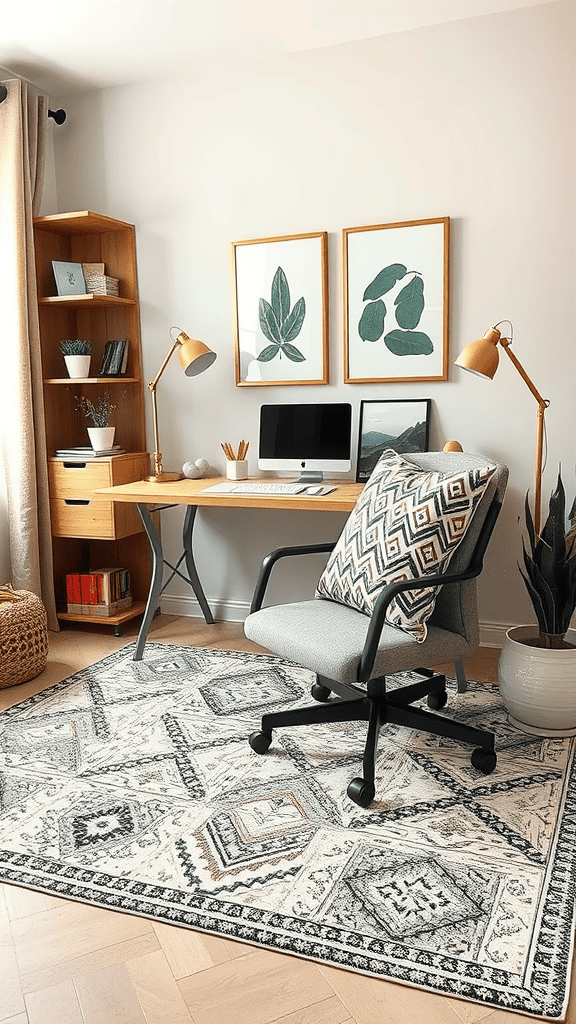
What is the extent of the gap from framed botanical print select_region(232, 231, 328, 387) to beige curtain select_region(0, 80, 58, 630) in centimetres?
96

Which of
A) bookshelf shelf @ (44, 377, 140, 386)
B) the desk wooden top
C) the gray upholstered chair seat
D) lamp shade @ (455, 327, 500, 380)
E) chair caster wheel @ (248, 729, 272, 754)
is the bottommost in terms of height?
chair caster wheel @ (248, 729, 272, 754)

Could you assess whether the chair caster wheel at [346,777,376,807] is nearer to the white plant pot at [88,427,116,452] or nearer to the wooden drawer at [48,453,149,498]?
the wooden drawer at [48,453,149,498]

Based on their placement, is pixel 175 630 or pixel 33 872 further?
pixel 175 630

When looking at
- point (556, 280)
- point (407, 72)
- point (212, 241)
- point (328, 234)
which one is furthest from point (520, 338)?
point (212, 241)

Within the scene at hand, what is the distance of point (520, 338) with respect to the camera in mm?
3396

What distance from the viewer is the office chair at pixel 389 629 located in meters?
2.32

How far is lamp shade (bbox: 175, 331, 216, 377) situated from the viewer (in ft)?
11.8

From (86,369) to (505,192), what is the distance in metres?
2.04

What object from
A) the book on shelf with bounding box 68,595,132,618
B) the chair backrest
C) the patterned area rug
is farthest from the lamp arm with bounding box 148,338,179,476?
the chair backrest

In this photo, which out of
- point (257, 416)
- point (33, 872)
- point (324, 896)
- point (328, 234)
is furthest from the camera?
point (257, 416)

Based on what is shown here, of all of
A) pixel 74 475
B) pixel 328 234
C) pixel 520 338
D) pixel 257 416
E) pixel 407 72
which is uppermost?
pixel 407 72

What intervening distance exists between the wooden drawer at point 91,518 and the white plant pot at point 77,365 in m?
0.60

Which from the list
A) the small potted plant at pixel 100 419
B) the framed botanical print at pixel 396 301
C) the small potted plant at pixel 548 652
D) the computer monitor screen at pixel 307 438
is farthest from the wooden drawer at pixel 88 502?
the small potted plant at pixel 548 652

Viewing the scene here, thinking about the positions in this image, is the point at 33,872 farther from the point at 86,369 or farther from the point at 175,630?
the point at 86,369
